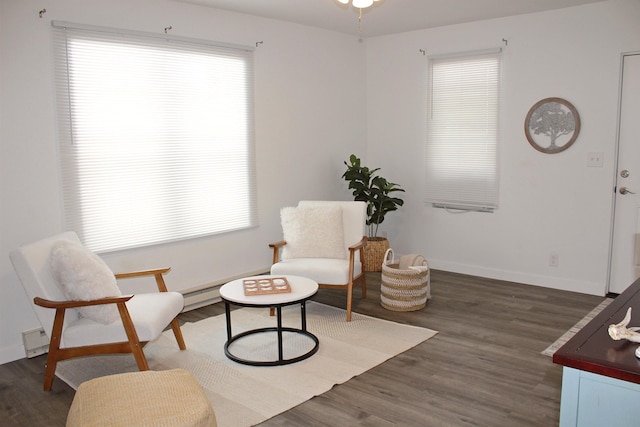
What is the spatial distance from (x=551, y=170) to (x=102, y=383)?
13.7 ft

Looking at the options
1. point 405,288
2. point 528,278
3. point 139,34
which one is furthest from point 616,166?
point 139,34

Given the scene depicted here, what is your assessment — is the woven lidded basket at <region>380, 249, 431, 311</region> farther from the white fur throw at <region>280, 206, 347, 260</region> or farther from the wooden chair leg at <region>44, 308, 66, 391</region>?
the wooden chair leg at <region>44, 308, 66, 391</region>

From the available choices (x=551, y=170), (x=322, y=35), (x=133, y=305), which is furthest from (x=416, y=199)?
(x=133, y=305)

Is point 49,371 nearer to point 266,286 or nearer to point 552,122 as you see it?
point 266,286

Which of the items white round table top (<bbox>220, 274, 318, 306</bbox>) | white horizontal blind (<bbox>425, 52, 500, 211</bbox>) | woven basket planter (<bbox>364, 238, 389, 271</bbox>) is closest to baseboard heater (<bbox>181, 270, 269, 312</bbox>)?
white round table top (<bbox>220, 274, 318, 306</bbox>)

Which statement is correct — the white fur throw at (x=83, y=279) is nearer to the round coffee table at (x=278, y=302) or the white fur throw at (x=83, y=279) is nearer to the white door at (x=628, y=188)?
the round coffee table at (x=278, y=302)

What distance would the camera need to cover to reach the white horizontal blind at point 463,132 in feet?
17.3

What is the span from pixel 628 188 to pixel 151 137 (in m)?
3.94

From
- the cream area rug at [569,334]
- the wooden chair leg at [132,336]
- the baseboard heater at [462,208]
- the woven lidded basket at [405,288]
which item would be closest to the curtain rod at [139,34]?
the wooden chair leg at [132,336]

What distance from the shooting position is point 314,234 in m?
4.52

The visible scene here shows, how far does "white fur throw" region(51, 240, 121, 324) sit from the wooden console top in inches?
93.4

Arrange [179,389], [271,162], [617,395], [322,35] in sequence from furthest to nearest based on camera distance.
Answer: [322,35] → [271,162] → [179,389] → [617,395]

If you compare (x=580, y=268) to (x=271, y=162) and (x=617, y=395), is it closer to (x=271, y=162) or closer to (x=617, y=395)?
(x=271, y=162)

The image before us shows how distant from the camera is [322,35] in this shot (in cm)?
561
